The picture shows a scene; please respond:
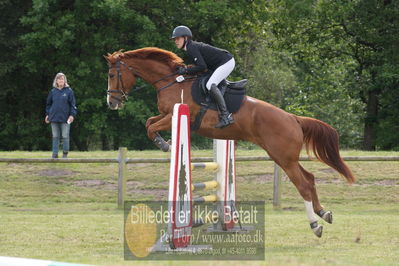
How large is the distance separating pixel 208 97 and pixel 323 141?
5.14 feet

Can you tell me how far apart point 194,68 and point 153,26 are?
16179 mm

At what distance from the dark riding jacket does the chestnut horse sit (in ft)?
0.99

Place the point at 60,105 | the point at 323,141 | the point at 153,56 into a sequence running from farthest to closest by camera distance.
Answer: the point at 60,105 → the point at 153,56 → the point at 323,141

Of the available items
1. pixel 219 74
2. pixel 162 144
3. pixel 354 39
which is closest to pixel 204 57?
pixel 219 74

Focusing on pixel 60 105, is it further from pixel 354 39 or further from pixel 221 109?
pixel 354 39

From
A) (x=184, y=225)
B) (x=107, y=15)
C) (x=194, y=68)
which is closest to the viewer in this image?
(x=184, y=225)

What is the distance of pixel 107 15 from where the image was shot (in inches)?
968

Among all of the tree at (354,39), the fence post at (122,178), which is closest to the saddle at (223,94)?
the fence post at (122,178)

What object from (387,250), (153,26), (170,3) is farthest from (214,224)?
(170,3)

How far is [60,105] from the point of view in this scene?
1354 cm

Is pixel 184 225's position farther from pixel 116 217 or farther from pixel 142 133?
pixel 142 133

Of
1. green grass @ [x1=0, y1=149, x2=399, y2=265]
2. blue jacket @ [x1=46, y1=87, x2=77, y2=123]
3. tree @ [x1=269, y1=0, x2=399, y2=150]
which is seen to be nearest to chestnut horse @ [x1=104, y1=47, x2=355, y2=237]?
green grass @ [x1=0, y1=149, x2=399, y2=265]

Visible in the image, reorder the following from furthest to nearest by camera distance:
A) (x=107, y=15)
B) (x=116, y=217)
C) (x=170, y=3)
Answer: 1. (x=170, y=3)
2. (x=107, y=15)
3. (x=116, y=217)

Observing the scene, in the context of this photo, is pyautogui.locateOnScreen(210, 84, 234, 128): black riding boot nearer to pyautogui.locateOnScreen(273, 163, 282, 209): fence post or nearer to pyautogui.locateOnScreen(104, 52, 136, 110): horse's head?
pyautogui.locateOnScreen(104, 52, 136, 110): horse's head
